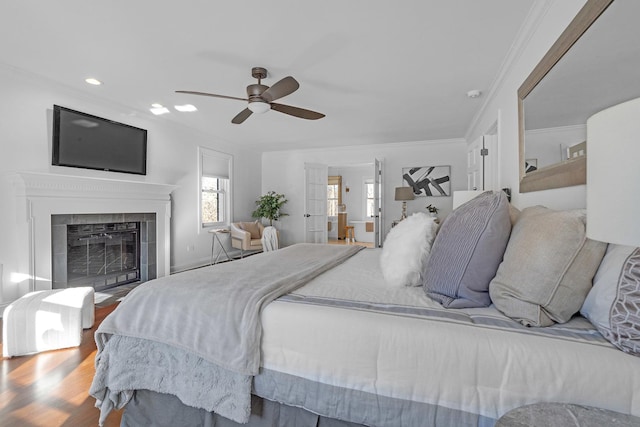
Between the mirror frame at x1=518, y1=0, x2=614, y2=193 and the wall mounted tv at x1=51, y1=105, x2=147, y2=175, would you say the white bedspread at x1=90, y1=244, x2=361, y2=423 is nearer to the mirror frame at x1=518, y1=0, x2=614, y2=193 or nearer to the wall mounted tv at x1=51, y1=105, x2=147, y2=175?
the mirror frame at x1=518, y1=0, x2=614, y2=193

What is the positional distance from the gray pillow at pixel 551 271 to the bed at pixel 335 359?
2.2 inches

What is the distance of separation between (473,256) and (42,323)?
295cm

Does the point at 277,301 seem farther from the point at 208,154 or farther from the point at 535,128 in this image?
the point at 208,154

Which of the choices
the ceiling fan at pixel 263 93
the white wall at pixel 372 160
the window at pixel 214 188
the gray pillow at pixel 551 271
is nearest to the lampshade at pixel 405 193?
the white wall at pixel 372 160

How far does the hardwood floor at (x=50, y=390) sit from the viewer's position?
1.58 meters

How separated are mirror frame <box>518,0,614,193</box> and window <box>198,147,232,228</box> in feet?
15.6

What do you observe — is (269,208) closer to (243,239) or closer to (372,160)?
(243,239)

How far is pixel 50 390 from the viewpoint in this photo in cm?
182

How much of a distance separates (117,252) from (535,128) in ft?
15.7

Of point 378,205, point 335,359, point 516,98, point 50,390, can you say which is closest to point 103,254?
point 50,390

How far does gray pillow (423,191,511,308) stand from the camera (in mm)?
1238

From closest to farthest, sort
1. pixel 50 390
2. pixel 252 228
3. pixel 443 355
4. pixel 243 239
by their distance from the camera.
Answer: pixel 443 355 < pixel 50 390 < pixel 243 239 < pixel 252 228

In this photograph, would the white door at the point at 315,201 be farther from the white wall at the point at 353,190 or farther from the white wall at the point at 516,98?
the white wall at the point at 516,98

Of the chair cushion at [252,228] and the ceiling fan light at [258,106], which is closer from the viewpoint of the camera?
the ceiling fan light at [258,106]
